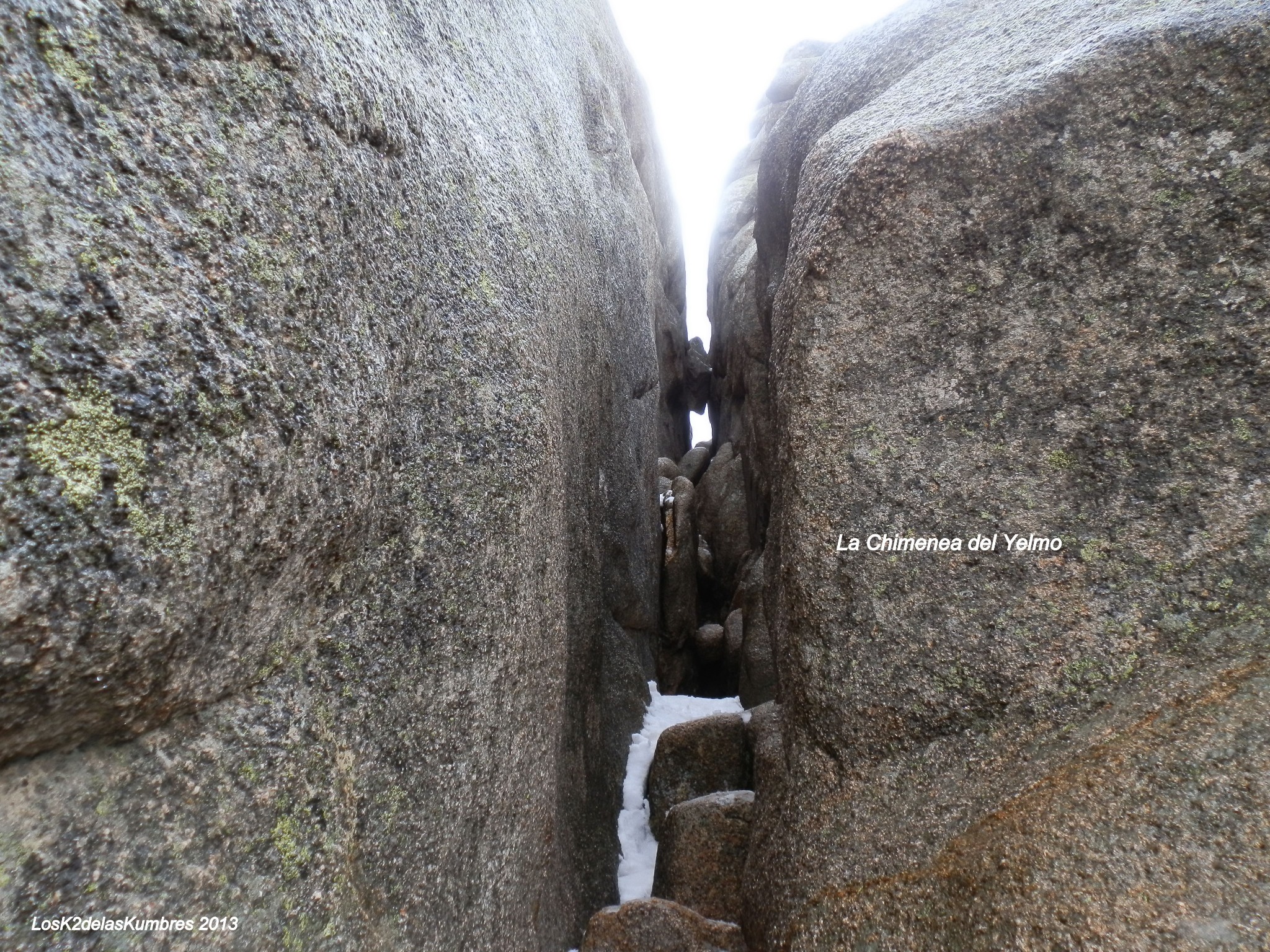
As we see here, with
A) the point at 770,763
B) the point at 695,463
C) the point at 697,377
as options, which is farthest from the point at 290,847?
the point at 697,377

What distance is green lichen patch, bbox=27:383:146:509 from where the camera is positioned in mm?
2076

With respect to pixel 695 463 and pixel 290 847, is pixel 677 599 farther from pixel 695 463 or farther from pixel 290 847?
pixel 290 847

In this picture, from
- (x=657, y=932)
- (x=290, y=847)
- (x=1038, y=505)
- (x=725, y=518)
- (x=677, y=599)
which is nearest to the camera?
(x=290, y=847)

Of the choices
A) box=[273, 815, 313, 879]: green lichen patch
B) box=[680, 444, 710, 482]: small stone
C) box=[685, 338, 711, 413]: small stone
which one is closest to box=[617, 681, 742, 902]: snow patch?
box=[273, 815, 313, 879]: green lichen patch

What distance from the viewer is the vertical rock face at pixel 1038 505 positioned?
3404 mm

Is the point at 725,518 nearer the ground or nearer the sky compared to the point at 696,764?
nearer the sky

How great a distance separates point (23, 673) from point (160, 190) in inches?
61.3

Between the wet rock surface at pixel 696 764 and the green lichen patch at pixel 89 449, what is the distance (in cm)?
678

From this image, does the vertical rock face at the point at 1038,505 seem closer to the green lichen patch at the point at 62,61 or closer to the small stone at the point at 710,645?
the green lichen patch at the point at 62,61

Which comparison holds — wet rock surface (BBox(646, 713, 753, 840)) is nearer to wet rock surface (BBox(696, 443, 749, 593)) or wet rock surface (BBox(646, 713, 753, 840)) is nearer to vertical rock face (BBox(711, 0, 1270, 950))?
vertical rock face (BBox(711, 0, 1270, 950))

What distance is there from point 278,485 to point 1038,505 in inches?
152

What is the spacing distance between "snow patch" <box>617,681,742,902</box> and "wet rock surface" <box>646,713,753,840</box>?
5.6 inches

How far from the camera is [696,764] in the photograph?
8.15m

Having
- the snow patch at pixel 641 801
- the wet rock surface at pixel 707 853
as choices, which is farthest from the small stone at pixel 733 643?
the wet rock surface at pixel 707 853
